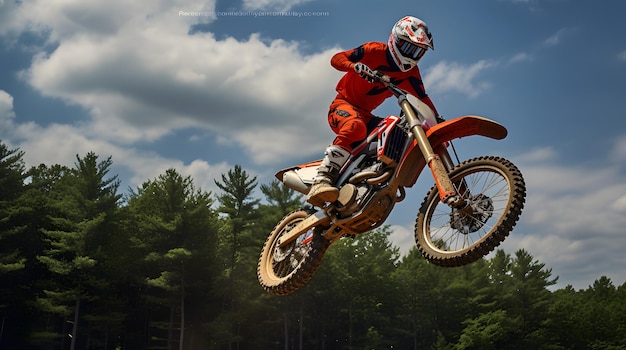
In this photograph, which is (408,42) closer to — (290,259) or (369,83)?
(369,83)

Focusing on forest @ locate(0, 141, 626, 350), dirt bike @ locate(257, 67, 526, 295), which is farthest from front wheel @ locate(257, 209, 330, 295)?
forest @ locate(0, 141, 626, 350)

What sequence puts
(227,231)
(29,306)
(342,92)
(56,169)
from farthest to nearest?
1. (56,169)
2. (227,231)
3. (29,306)
4. (342,92)

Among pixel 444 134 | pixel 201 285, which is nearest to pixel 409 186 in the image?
pixel 444 134

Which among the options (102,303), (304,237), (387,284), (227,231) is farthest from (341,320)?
(304,237)

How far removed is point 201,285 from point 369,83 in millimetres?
40110

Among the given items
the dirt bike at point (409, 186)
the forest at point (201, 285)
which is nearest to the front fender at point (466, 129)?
the dirt bike at point (409, 186)

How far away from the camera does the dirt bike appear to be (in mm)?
8000

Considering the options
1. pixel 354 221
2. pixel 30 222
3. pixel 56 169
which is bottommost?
pixel 354 221

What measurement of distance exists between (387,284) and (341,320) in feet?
18.4

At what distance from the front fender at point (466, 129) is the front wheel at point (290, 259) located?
2.44 m

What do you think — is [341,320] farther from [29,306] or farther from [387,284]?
[29,306]

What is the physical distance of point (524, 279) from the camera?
210 ft

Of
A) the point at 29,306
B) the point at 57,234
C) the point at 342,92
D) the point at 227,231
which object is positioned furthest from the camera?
the point at 227,231

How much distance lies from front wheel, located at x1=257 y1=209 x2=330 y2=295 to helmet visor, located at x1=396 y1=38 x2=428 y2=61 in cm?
294
